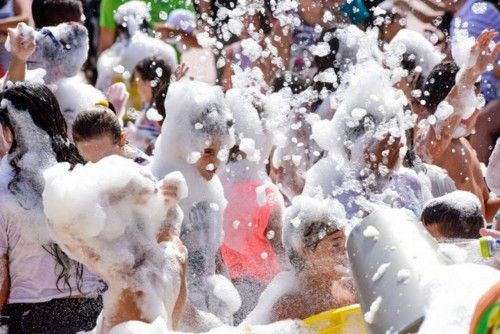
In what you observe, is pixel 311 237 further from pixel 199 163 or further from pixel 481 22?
pixel 481 22

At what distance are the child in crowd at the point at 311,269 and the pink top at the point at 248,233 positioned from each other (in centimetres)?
92

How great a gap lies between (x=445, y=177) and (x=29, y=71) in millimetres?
1891

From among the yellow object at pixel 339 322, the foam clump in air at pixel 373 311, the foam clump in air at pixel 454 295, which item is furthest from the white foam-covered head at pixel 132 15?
the foam clump in air at pixel 454 295

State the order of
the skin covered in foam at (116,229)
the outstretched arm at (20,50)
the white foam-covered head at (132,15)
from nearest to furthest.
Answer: the skin covered in foam at (116,229) → the outstretched arm at (20,50) → the white foam-covered head at (132,15)

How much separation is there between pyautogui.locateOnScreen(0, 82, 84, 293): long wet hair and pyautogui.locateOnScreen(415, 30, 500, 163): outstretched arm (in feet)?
6.35

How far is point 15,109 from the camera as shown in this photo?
4238mm

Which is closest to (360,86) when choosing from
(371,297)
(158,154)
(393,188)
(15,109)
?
(393,188)

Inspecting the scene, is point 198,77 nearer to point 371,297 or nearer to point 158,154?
point 158,154

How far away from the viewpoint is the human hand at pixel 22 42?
5.04 metres

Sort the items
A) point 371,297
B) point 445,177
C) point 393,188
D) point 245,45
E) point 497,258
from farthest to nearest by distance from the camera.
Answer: point 245,45, point 445,177, point 393,188, point 497,258, point 371,297

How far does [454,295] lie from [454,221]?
87.8 inches

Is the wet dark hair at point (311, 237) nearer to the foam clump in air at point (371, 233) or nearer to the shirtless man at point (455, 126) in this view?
the foam clump in air at point (371, 233)

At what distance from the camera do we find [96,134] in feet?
14.4

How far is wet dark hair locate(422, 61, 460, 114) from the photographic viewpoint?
567 cm
